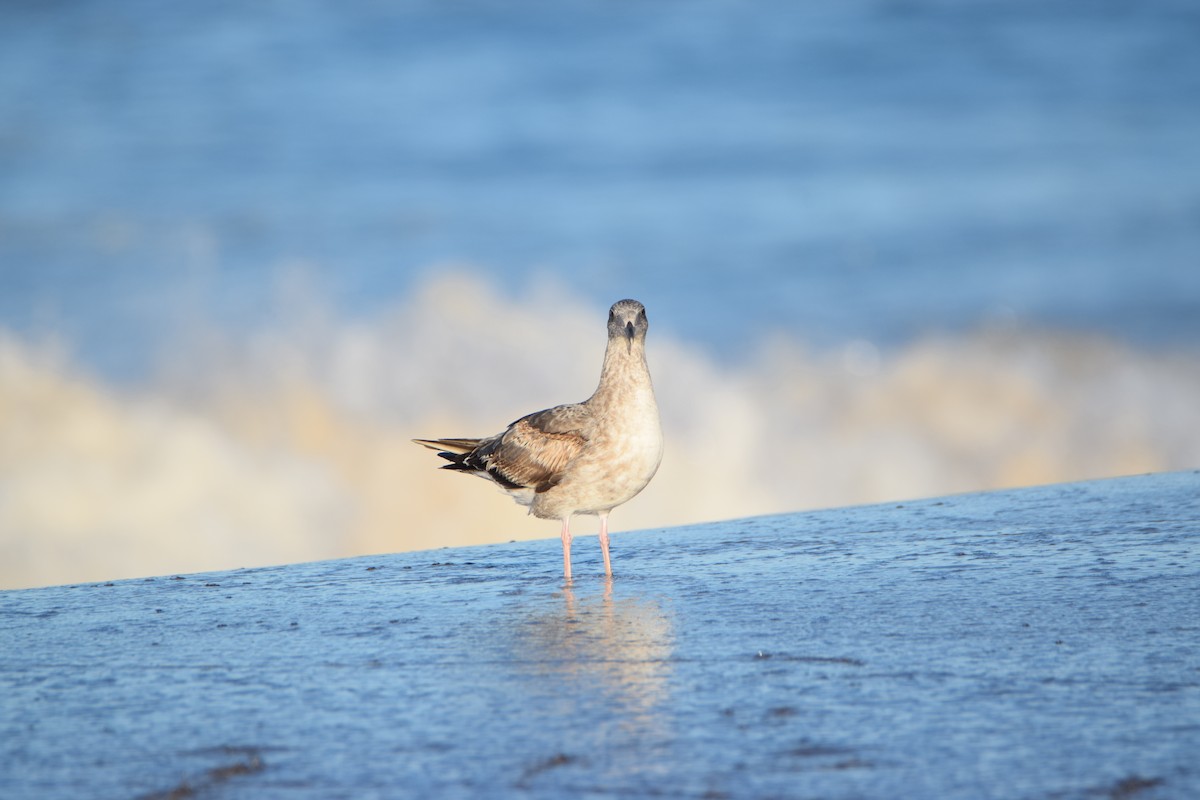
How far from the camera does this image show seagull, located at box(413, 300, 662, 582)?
609 centimetres

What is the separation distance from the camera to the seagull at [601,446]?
609 cm

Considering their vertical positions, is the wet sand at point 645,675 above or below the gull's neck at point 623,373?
below

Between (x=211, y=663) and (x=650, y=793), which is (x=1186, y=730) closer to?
(x=650, y=793)

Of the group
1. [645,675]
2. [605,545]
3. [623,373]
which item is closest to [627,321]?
[623,373]

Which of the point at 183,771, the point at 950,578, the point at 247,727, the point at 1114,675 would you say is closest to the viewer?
the point at 183,771

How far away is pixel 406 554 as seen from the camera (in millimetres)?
6547

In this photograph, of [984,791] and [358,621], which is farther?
[358,621]

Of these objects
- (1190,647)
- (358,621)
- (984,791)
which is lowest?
(984,791)

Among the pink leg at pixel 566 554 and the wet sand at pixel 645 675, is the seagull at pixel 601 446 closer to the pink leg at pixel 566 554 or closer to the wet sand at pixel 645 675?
the pink leg at pixel 566 554

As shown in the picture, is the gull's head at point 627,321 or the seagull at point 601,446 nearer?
the seagull at point 601,446

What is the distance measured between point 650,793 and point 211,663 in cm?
175

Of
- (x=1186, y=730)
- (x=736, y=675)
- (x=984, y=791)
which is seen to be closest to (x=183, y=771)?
(x=736, y=675)

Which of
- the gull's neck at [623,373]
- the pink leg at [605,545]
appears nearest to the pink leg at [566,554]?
the pink leg at [605,545]

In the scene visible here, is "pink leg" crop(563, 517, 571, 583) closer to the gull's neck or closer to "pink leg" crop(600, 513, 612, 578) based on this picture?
"pink leg" crop(600, 513, 612, 578)
